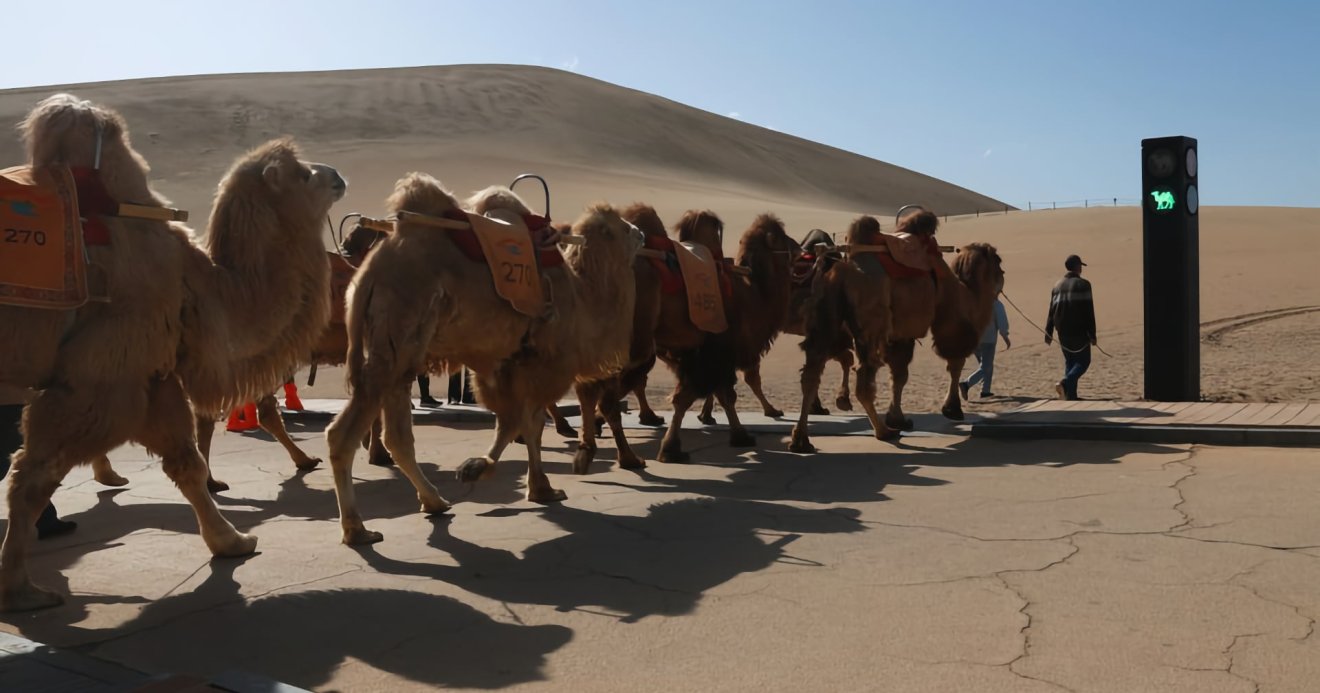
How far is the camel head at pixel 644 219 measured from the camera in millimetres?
9391

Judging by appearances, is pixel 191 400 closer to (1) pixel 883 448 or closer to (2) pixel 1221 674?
(2) pixel 1221 674

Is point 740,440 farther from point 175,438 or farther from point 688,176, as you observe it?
point 688,176

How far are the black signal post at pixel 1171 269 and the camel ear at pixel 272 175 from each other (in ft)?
30.1

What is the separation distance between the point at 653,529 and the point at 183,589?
8.09ft

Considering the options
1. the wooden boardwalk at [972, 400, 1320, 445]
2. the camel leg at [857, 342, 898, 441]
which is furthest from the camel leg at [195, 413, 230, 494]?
the wooden boardwalk at [972, 400, 1320, 445]

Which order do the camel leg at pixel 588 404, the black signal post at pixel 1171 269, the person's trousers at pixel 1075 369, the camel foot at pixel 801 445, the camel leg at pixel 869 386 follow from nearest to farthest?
the camel leg at pixel 588 404 → the camel foot at pixel 801 445 → the camel leg at pixel 869 386 → the black signal post at pixel 1171 269 → the person's trousers at pixel 1075 369

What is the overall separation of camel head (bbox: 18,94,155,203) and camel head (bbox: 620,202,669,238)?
460cm

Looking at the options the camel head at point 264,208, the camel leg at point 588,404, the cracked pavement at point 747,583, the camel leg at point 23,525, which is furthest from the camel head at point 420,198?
the camel leg at point 23,525

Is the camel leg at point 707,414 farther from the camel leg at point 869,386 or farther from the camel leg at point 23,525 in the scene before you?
the camel leg at point 23,525

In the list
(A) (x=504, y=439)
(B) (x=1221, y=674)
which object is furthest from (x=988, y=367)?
(B) (x=1221, y=674)

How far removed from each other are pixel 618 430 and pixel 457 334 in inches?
97.0

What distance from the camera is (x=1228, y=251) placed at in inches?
1241

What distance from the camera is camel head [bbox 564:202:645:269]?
8055 mm

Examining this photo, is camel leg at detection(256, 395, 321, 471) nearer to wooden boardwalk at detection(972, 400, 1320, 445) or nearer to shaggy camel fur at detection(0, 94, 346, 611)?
shaggy camel fur at detection(0, 94, 346, 611)
